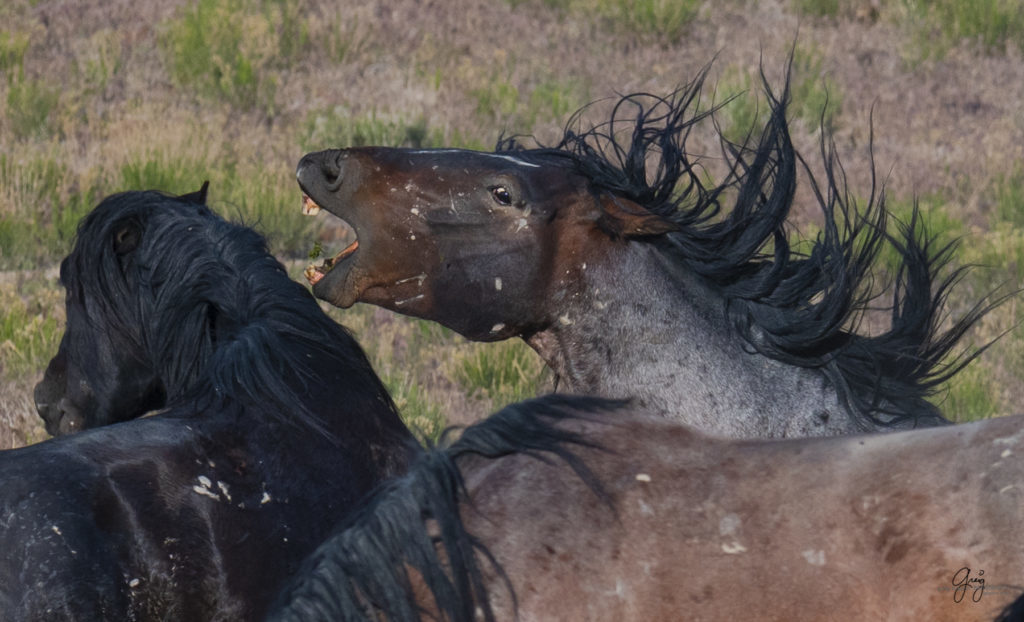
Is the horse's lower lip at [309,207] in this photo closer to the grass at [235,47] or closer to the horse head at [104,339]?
the horse head at [104,339]

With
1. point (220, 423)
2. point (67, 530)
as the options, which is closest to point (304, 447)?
point (220, 423)

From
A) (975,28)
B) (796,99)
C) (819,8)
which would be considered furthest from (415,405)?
(819,8)

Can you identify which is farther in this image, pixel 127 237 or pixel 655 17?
pixel 655 17

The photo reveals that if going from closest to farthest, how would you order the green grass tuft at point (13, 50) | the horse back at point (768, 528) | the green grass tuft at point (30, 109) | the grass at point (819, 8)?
the horse back at point (768, 528) → the green grass tuft at point (30, 109) → the green grass tuft at point (13, 50) → the grass at point (819, 8)

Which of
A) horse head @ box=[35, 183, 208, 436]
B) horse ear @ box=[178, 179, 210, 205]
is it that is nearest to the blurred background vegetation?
horse ear @ box=[178, 179, 210, 205]

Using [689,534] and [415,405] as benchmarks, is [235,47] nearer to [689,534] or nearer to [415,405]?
[415,405]

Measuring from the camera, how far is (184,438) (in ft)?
10.4

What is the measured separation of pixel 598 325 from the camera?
3.31m

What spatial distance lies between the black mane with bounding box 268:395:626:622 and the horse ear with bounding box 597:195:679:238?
132 cm

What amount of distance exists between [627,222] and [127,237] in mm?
1379

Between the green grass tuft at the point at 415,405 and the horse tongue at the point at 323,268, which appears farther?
the green grass tuft at the point at 415,405

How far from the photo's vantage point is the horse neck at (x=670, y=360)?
325 centimetres

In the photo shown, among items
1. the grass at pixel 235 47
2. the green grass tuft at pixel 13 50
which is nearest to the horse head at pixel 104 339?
the grass at pixel 235 47

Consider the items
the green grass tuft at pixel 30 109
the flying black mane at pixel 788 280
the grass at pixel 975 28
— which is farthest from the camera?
the grass at pixel 975 28
